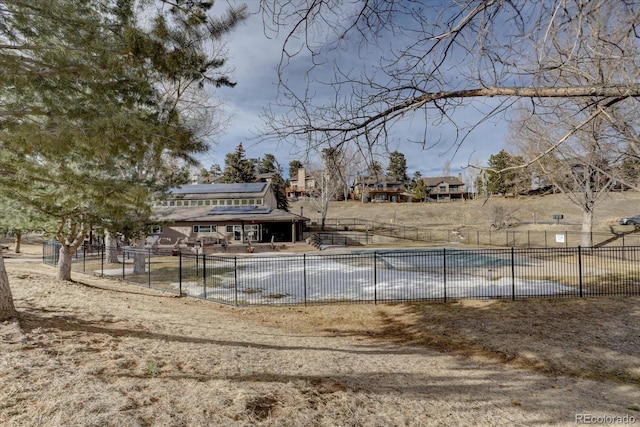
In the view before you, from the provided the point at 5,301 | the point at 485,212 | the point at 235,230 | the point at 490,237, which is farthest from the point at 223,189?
the point at 5,301

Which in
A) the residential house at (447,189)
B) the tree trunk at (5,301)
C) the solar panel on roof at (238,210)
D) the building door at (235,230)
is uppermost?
the residential house at (447,189)

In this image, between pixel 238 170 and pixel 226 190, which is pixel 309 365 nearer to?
pixel 226 190

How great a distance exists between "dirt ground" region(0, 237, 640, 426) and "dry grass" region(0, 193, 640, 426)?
0.08ft

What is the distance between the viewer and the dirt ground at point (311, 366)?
334 cm

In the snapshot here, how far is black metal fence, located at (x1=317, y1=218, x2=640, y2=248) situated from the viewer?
28.5 m

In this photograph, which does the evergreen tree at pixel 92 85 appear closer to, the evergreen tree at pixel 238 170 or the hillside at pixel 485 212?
the hillside at pixel 485 212

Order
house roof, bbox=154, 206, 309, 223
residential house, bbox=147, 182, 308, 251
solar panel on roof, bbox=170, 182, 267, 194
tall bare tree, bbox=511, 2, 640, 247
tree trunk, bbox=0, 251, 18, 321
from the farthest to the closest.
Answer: solar panel on roof, bbox=170, 182, 267, 194 < residential house, bbox=147, 182, 308, 251 < house roof, bbox=154, 206, 309, 223 < tree trunk, bbox=0, 251, 18, 321 < tall bare tree, bbox=511, 2, 640, 247

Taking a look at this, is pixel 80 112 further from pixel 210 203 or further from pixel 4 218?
pixel 210 203

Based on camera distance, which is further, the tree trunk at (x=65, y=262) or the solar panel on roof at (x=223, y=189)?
the solar panel on roof at (x=223, y=189)

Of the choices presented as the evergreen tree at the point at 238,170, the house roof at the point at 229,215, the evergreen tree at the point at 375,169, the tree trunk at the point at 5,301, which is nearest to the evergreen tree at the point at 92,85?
the tree trunk at the point at 5,301

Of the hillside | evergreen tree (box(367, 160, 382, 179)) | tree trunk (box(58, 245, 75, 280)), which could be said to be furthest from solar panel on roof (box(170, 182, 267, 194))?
evergreen tree (box(367, 160, 382, 179))

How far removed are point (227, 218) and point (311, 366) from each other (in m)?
27.9

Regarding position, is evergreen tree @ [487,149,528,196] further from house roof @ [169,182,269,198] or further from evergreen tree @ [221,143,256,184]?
evergreen tree @ [221,143,256,184]

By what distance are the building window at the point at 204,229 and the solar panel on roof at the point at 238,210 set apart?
65.0 inches
